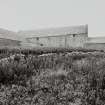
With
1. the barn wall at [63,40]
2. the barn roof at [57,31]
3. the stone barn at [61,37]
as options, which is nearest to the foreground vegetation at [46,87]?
the stone barn at [61,37]

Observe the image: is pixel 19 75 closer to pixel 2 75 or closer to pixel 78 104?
pixel 2 75

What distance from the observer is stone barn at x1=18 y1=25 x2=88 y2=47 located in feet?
126

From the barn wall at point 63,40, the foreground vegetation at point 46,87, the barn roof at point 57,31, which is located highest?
the barn roof at point 57,31

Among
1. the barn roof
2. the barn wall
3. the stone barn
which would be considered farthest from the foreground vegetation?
the barn roof

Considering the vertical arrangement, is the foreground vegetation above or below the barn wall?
below

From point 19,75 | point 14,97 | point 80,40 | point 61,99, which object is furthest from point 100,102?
point 80,40

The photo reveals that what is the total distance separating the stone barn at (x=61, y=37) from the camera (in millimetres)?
38409

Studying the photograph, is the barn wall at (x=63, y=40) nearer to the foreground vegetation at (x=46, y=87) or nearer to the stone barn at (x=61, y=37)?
the stone barn at (x=61, y=37)

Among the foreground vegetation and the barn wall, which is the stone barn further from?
the foreground vegetation

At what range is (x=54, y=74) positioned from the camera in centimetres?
418

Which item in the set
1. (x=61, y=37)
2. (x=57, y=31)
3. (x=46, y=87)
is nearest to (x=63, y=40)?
(x=61, y=37)

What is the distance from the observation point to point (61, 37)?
131 ft

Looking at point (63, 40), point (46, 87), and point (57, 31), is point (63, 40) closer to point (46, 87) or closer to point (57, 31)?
point (57, 31)

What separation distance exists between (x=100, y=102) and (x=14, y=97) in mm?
1679
